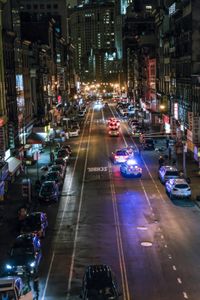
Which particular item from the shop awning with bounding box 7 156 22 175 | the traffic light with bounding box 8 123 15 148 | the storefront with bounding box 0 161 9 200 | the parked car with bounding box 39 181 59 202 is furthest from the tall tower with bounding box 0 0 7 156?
the parked car with bounding box 39 181 59 202

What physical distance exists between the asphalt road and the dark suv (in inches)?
73.3

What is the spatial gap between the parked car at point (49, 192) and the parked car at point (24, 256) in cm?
1555

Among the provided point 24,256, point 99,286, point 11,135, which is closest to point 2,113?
point 11,135

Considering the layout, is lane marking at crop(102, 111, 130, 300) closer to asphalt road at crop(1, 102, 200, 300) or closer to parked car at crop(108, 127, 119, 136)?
asphalt road at crop(1, 102, 200, 300)

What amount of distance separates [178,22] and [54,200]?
1827 inches

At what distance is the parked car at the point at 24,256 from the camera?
31.2 meters

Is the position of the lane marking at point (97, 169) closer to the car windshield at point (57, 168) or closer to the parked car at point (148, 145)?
the car windshield at point (57, 168)

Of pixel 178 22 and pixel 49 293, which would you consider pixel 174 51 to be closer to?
pixel 178 22

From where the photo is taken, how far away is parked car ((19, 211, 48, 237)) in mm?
40103

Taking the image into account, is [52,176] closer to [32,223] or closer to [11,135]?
[11,135]

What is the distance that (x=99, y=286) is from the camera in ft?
86.4

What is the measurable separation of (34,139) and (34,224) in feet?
146

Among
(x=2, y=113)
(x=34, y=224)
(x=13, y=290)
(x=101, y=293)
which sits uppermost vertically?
(x=2, y=113)

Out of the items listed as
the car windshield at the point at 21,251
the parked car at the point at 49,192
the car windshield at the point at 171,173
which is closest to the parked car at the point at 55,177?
the parked car at the point at 49,192
